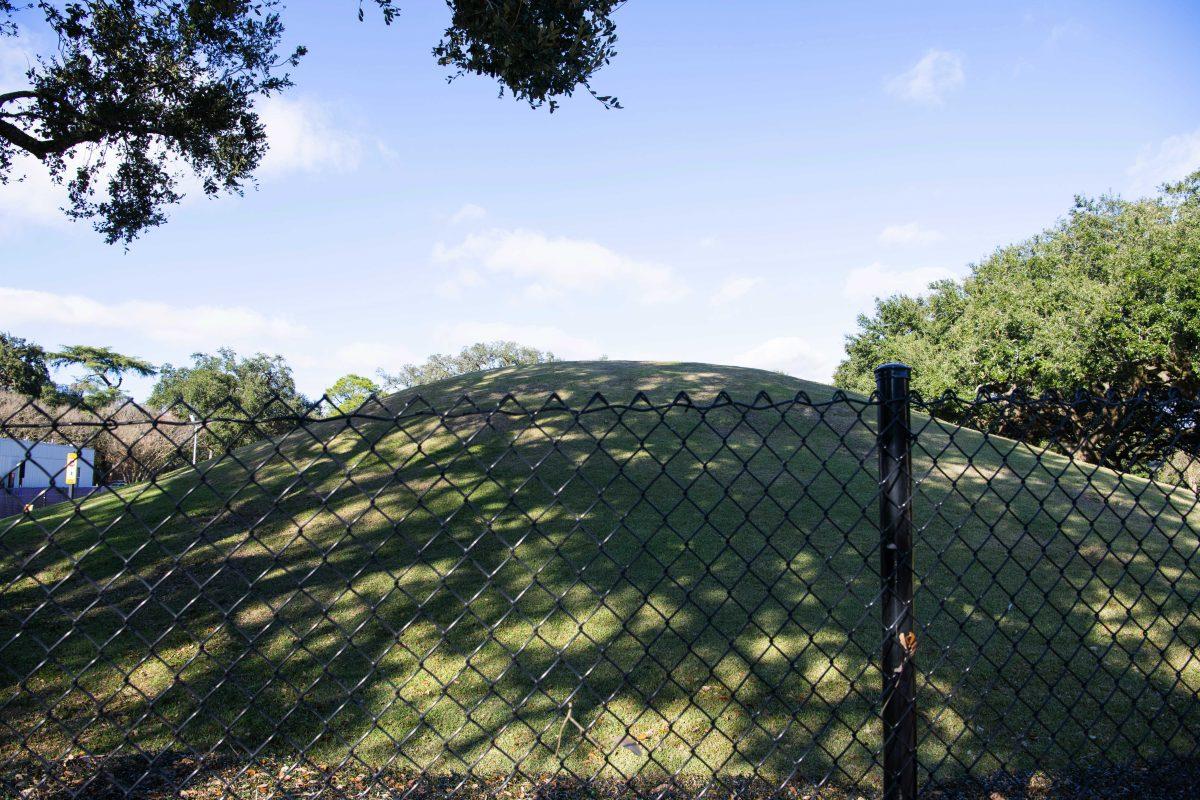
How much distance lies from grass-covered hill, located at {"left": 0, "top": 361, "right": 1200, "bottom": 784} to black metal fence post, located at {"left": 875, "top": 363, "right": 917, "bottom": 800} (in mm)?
315

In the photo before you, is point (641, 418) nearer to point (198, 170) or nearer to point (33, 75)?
point (198, 170)

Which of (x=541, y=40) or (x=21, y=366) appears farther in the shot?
(x=21, y=366)

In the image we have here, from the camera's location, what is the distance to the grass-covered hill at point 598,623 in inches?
140

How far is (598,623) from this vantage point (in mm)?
5398

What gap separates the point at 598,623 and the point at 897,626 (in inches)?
134

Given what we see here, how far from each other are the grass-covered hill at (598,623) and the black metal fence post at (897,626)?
1.03 ft

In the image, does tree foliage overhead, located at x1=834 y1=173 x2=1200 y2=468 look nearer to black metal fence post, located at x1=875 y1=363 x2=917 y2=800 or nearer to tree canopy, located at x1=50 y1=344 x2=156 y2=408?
black metal fence post, located at x1=875 y1=363 x2=917 y2=800

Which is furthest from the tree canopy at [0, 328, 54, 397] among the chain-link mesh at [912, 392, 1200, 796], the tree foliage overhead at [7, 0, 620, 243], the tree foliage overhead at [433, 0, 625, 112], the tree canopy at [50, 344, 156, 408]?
the chain-link mesh at [912, 392, 1200, 796]

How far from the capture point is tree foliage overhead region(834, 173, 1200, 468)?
1664 centimetres

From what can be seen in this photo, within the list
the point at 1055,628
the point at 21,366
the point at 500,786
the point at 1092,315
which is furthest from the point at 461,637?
the point at 21,366

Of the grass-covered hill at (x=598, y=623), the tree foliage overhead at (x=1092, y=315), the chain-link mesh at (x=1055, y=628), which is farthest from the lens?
the tree foliage overhead at (x=1092, y=315)

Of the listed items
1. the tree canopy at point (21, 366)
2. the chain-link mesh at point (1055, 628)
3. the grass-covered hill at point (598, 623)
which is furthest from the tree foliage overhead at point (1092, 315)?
the tree canopy at point (21, 366)

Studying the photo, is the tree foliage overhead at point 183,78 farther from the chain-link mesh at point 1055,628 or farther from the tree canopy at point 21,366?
the tree canopy at point 21,366

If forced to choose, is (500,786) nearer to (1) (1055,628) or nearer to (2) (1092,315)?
(1) (1055,628)
